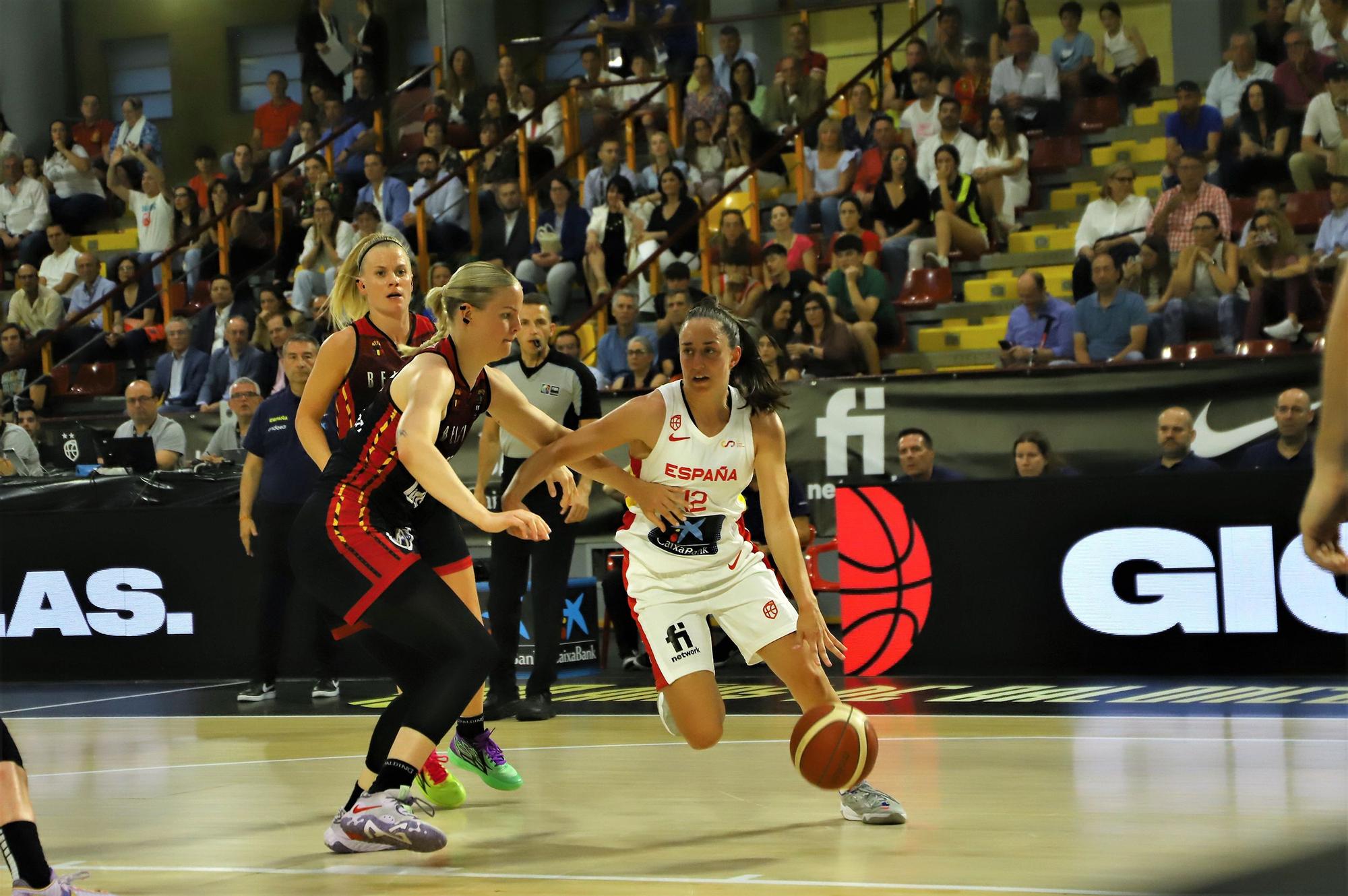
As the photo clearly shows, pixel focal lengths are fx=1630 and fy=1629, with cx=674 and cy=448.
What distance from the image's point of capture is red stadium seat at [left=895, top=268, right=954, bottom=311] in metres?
13.5

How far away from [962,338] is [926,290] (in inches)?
21.5

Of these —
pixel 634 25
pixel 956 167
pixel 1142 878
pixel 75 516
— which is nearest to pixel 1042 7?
pixel 956 167

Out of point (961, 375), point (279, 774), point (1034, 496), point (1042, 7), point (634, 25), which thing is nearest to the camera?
point (279, 774)

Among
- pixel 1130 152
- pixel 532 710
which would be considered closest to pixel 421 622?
pixel 532 710

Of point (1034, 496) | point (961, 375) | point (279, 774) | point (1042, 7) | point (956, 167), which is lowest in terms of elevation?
point (279, 774)

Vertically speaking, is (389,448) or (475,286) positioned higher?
(475,286)

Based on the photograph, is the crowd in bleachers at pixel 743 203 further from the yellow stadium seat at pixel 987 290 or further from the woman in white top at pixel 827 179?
the yellow stadium seat at pixel 987 290

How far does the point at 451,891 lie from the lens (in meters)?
4.56

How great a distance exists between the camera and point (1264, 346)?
10898mm

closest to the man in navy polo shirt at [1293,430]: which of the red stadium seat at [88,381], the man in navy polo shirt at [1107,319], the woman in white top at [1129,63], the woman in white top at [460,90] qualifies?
the man in navy polo shirt at [1107,319]

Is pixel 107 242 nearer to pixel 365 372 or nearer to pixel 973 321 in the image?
pixel 973 321

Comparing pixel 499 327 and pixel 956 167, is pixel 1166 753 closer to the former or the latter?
pixel 499 327

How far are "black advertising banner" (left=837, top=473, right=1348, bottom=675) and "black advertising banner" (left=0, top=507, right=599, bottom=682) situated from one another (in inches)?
87.7

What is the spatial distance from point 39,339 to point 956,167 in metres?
9.40
